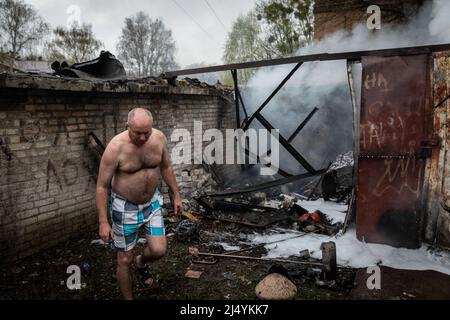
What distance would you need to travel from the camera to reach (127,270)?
3.24 m

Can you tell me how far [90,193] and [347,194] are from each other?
546 centimetres

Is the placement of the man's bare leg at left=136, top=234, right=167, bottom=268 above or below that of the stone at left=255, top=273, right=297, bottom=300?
above

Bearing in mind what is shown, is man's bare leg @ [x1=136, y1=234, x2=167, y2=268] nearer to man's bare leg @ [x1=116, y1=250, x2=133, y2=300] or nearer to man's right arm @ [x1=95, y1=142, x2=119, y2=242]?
man's bare leg @ [x1=116, y1=250, x2=133, y2=300]

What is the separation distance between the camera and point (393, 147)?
445cm

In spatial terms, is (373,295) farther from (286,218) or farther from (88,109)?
(88,109)

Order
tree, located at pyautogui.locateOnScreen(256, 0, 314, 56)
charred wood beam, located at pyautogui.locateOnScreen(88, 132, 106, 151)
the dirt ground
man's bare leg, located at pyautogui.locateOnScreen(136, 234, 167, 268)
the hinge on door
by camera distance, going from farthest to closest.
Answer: tree, located at pyautogui.locateOnScreen(256, 0, 314, 56), charred wood beam, located at pyautogui.locateOnScreen(88, 132, 106, 151), the hinge on door, the dirt ground, man's bare leg, located at pyautogui.locateOnScreen(136, 234, 167, 268)

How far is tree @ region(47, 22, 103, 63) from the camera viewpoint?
24.8 m

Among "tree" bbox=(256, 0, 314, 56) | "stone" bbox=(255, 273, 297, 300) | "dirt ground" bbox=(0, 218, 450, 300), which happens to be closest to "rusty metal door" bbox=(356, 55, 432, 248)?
"dirt ground" bbox=(0, 218, 450, 300)

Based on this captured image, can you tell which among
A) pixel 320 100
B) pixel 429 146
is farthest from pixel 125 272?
pixel 320 100

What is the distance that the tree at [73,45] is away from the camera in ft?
81.4

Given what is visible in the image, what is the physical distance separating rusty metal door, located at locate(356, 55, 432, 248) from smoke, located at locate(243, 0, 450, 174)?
5.56m

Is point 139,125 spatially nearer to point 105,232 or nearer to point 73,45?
point 105,232

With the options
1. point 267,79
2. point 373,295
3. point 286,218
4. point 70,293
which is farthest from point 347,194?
point 70,293

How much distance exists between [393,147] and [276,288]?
2.58 meters
